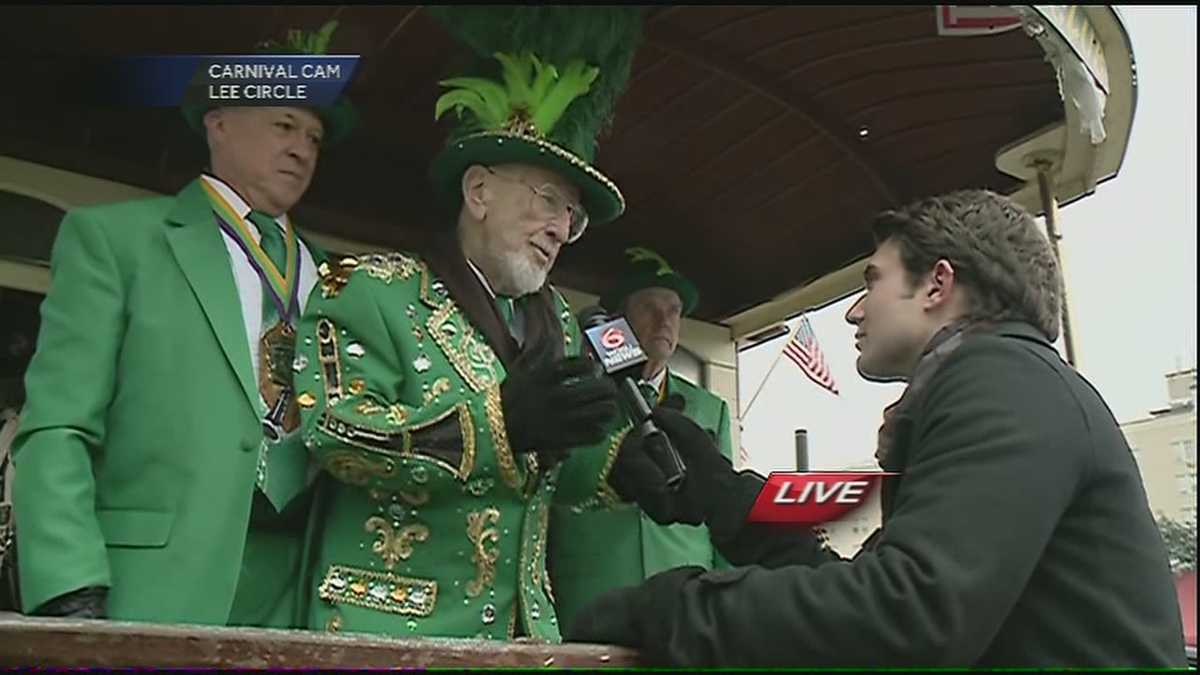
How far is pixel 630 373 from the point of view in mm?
2176

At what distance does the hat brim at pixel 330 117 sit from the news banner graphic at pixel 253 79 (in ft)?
0.04

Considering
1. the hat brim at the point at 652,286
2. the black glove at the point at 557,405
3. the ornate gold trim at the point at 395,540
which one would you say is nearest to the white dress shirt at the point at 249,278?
the ornate gold trim at the point at 395,540

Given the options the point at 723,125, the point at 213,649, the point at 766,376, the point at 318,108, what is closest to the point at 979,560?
the point at 213,649

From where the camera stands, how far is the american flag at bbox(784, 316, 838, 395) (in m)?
3.88

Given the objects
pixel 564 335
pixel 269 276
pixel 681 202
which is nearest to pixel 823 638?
pixel 564 335

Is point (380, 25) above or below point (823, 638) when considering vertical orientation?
above

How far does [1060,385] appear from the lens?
1.55 m

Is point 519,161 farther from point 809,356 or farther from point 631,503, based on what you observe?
point 809,356

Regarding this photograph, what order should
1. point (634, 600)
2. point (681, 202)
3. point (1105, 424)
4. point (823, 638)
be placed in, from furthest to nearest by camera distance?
point (681, 202), point (1105, 424), point (634, 600), point (823, 638)

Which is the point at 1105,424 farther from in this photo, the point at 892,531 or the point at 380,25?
the point at 380,25

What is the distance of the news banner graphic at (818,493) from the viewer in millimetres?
1661

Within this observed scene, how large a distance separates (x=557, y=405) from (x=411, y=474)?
0.25 metres

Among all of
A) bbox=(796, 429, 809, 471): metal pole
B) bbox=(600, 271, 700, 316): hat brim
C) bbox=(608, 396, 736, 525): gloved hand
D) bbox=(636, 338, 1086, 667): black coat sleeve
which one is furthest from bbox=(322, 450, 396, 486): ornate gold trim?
bbox=(796, 429, 809, 471): metal pole

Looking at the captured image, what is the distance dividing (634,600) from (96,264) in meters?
1.24
